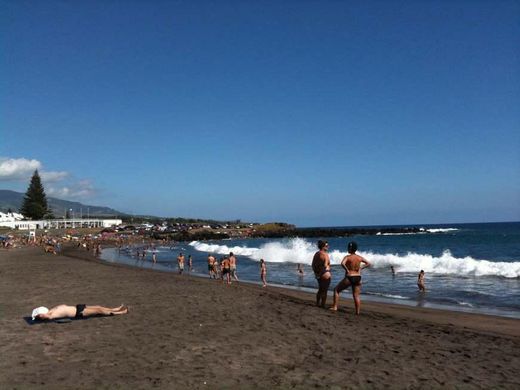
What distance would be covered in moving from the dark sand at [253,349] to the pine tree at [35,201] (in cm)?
9573

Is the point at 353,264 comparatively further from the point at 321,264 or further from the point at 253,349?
the point at 253,349

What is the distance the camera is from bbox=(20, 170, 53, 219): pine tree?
98356mm

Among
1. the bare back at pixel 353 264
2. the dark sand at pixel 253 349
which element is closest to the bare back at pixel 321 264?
the bare back at pixel 353 264

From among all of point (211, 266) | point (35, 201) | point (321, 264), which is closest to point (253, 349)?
point (321, 264)

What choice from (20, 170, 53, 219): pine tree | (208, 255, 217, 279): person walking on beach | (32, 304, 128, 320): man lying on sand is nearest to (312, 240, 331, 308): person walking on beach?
(32, 304, 128, 320): man lying on sand

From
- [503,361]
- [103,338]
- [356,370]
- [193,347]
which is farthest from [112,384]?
[503,361]

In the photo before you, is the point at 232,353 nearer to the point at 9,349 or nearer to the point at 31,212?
the point at 9,349

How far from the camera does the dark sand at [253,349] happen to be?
19.9 ft

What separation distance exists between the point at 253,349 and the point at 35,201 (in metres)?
108

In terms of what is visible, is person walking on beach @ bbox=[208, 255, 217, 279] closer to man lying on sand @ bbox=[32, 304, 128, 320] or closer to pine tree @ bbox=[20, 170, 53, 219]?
man lying on sand @ bbox=[32, 304, 128, 320]

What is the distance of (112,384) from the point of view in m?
Answer: 5.82

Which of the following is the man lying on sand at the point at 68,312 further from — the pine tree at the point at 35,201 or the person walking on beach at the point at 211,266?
the pine tree at the point at 35,201

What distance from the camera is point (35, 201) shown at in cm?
10244

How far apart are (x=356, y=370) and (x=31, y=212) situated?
112 metres
